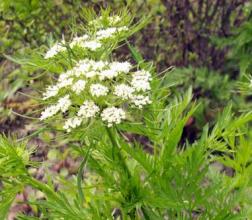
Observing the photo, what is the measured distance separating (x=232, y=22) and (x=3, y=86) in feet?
5.90

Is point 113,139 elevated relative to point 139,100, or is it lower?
lower

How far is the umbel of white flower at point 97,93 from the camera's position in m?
1.75

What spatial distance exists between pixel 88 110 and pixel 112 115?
69mm

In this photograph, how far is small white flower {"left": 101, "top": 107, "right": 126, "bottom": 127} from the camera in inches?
67.7

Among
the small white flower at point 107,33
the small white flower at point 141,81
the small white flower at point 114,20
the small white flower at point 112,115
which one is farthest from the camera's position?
the small white flower at point 114,20

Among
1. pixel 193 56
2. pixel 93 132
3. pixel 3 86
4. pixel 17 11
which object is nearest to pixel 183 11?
pixel 193 56

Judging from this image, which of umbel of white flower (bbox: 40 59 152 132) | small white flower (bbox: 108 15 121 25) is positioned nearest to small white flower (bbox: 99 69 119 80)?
umbel of white flower (bbox: 40 59 152 132)

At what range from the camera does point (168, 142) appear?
6.65 feet

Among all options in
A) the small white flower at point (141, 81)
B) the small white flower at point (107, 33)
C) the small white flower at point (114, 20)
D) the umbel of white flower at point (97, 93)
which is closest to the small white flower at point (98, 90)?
the umbel of white flower at point (97, 93)

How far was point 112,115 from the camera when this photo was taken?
1.72m

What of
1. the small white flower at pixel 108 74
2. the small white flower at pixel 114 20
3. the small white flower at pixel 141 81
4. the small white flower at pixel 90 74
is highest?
the small white flower at pixel 90 74

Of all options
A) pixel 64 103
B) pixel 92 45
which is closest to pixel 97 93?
pixel 64 103

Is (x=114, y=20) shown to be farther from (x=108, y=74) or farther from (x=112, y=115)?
(x=112, y=115)

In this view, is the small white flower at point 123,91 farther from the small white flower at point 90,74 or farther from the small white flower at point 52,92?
the small white flower at point 52,92
